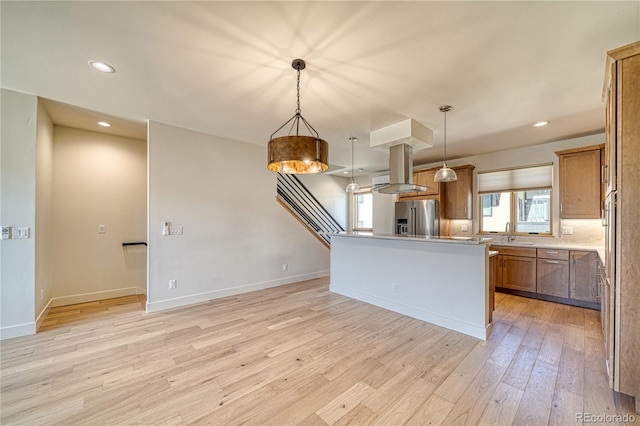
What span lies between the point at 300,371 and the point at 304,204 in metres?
5.69

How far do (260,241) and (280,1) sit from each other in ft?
12.8

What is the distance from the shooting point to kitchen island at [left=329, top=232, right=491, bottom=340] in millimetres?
3000

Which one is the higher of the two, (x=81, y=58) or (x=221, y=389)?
(x=81, y=58)

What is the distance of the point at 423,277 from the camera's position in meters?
3.48

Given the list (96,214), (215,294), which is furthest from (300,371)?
(96,214)

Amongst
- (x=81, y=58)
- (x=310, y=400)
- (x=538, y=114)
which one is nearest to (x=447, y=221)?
(x=538, y=114)

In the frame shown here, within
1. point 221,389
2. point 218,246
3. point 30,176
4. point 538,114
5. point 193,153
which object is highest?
point 538,114

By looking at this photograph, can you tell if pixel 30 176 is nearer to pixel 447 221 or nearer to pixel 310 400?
pixel 310 400

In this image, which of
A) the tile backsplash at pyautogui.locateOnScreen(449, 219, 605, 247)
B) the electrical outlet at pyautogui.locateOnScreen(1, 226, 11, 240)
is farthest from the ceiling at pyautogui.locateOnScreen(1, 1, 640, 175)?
the tile backsplash at pyautogui.locateOnScreen(449, 219, 605, 247)

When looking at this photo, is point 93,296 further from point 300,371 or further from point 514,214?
point 514,214

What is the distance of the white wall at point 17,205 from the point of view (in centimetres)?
283

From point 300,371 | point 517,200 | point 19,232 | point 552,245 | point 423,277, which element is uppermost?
point 517,200

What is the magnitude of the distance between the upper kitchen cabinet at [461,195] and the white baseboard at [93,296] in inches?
253

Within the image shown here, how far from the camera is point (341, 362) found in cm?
241
